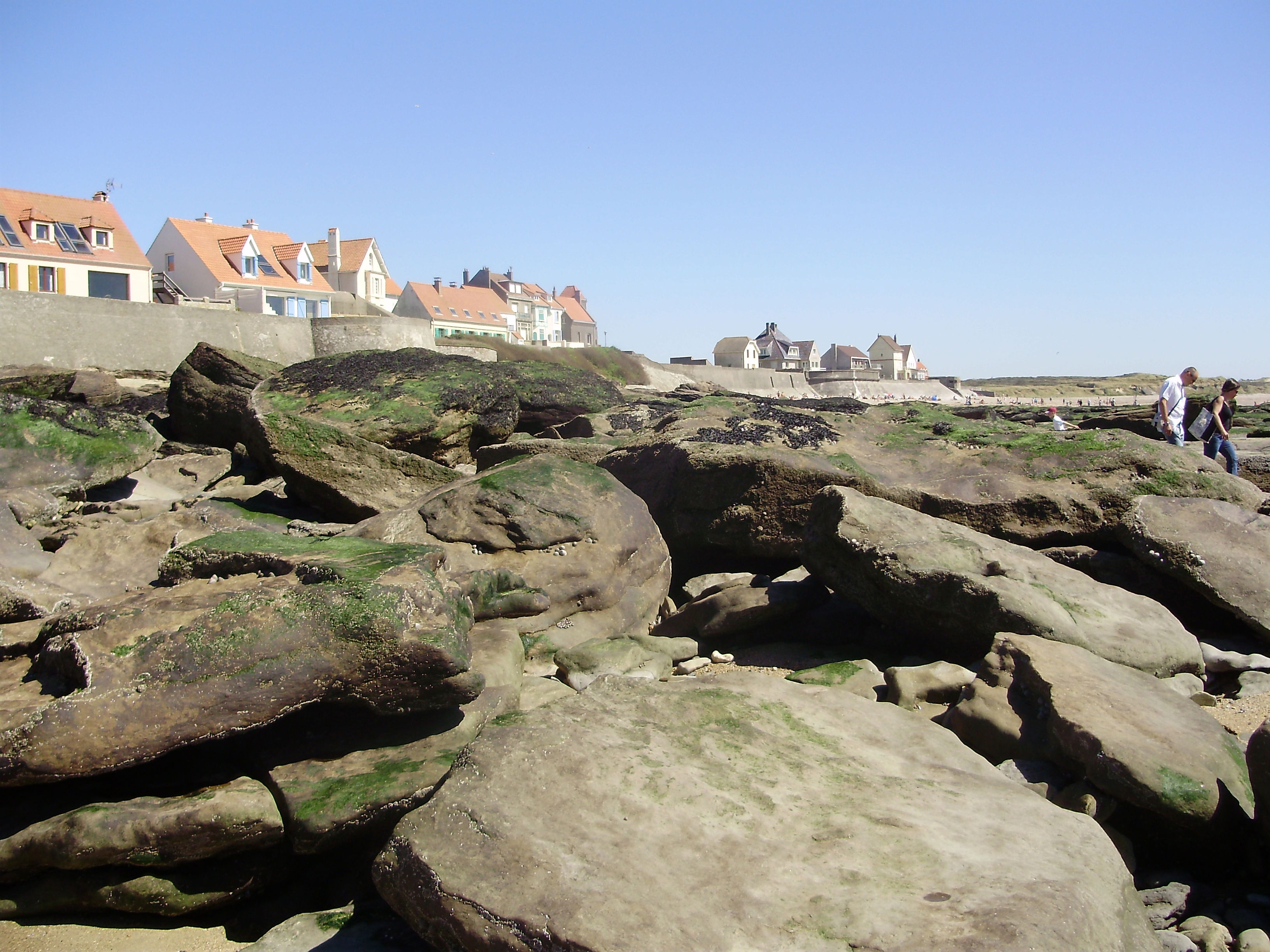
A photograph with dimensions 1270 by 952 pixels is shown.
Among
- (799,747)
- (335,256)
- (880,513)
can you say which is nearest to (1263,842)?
(799,747)

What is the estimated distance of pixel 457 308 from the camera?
202ft

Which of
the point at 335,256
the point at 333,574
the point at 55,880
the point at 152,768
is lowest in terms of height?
the point at 55,880

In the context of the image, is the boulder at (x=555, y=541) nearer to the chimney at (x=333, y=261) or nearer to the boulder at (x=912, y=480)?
the boulder at (x=912, y=480)

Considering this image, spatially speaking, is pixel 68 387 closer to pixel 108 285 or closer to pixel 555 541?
pixel 555 541

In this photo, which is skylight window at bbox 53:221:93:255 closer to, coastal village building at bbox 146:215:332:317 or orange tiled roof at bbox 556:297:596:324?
coastal village building at bbox 146:215:332:317

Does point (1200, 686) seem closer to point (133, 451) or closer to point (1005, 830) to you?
point (1005, 830)

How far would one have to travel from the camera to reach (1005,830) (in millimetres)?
2873

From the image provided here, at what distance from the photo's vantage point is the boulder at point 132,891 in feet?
10.9

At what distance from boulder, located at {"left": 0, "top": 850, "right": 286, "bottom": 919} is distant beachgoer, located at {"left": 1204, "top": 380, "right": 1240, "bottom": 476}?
10.7 meters

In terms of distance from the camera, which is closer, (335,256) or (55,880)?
(55,880)

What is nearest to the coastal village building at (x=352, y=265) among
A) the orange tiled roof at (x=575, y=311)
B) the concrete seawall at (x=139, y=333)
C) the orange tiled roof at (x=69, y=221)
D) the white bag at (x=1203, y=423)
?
the orange tiled roof at (x=69, y=221)

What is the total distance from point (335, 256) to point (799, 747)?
4871 cm

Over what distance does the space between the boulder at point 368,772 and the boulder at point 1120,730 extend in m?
2.24

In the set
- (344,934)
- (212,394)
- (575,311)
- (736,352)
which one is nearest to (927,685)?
(344,934)
